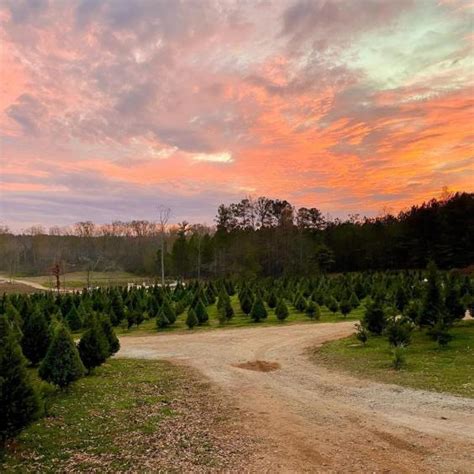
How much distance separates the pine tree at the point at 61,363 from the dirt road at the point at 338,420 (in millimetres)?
4104

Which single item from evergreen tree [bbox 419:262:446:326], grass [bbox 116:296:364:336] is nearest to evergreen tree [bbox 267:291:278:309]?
grass [bbox 116:296:364:336]

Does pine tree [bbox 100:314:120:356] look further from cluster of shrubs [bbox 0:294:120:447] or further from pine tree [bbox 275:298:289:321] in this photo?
pine tree [bbox 275:298:289:321]

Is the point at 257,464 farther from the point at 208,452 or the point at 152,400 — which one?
the point at 152,400

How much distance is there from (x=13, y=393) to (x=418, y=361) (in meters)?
12.4

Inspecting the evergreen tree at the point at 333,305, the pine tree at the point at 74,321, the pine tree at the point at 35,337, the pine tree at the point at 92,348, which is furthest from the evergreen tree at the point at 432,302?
the pine tree at the point at 74,321

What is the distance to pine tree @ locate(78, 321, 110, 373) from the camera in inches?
546

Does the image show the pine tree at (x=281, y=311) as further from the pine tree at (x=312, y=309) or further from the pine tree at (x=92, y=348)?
the pine tree at (x=92, y=348)

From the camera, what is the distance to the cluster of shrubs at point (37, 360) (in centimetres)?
786

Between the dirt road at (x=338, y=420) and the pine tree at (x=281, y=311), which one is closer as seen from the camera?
the dirt road at (x=338, y=420)

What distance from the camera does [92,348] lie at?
13859 millimetres

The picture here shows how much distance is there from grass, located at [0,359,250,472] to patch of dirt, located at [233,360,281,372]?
8.62 feet

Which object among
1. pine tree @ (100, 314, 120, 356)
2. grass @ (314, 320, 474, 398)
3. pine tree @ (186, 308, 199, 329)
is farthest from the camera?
pine tree @ (186, 308, 199, 329)

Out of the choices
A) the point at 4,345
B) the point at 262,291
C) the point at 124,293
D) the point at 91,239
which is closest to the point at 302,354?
the point at 4,345

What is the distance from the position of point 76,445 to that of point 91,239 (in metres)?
113
